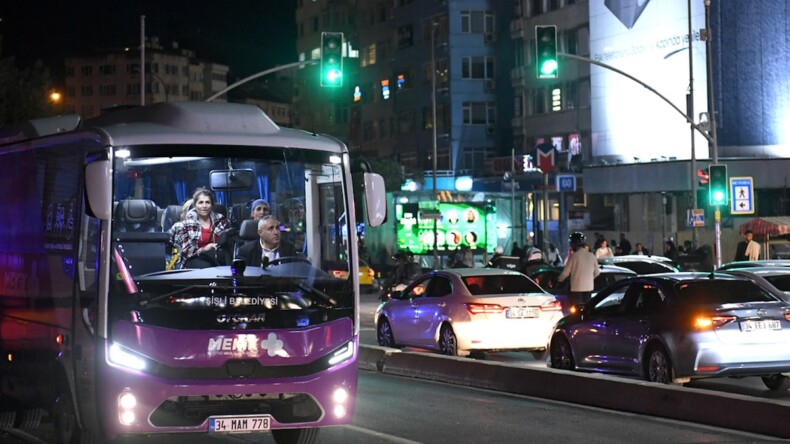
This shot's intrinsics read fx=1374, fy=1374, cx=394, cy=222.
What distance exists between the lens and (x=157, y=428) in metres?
10.7

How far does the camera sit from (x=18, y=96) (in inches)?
2036

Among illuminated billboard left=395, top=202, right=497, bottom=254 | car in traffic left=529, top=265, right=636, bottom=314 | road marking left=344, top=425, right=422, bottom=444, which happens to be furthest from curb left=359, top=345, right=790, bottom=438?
illuminated billboard left=395, top=202, right=497, bottom=254

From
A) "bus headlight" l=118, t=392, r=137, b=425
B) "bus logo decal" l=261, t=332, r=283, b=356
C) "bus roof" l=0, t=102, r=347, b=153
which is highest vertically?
"bus roof" l=0, t=102, r=347, b=153

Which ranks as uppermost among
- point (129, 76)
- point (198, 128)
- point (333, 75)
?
point (129, 76)

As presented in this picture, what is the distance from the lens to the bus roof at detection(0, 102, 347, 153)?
11.5m

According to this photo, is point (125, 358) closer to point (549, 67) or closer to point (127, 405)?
point (127, 405)

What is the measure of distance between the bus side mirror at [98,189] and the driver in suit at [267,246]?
4.21 ft

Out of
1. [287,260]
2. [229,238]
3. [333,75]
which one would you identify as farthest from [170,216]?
[333,75]

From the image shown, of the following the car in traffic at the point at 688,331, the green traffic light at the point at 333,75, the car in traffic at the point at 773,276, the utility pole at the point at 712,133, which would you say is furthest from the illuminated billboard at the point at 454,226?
the car in traffic at the point at 688,331

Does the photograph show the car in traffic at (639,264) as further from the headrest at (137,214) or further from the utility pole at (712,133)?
the headrest at (137,214)

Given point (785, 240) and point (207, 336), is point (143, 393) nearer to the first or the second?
point (207, 336)

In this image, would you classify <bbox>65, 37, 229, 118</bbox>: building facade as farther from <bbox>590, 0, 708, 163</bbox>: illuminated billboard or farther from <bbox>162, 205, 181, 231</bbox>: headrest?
<bbox>162, 205, 181, 231</bbox>: headrest

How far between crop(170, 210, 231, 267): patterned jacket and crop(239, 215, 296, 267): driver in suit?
29 cm

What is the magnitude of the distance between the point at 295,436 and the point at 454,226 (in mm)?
42628
